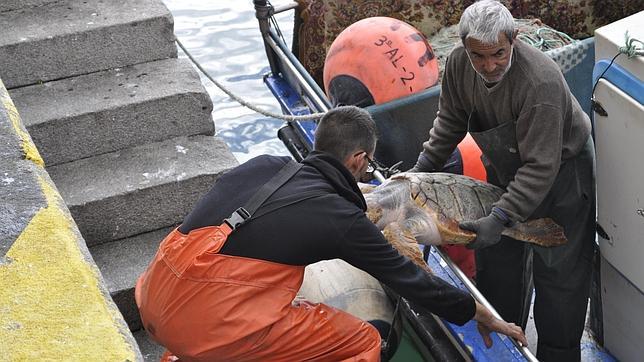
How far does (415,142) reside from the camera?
16.3ft

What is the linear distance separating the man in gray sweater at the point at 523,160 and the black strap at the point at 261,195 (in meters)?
0.77

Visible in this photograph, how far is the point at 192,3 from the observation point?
34.5 feet

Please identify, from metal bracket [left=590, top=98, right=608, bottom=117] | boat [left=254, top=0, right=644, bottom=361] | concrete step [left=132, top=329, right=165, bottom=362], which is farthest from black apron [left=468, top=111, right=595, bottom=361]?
concrete step [left=132, top=329, right=165, bottom=362]

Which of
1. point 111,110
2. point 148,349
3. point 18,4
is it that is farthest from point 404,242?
point 18,4

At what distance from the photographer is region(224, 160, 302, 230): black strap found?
A: 3059mm

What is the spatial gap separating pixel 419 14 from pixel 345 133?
122 inches

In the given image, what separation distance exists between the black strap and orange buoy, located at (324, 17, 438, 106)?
1.83m

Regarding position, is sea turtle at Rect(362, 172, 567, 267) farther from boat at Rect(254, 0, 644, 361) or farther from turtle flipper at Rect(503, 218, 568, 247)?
boat at Rect(254, 0, 644, 361)

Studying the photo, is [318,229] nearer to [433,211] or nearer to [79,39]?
[433,211]

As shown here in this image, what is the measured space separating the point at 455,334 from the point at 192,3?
25.3ft

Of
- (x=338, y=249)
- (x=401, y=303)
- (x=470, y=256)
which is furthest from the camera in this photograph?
(x=470, y=256)

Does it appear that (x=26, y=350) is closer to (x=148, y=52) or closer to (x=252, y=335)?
(x=252, y=335)

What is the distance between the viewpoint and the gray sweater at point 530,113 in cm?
326

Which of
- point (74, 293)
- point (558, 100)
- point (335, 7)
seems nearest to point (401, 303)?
point (558, 100)
